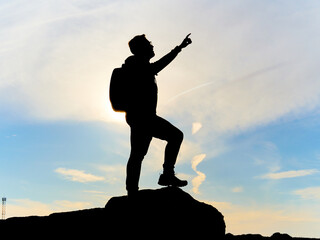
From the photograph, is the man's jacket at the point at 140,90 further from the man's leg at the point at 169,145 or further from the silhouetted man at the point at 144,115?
the man's leg at the point at 169,145

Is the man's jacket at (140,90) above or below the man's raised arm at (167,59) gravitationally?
below

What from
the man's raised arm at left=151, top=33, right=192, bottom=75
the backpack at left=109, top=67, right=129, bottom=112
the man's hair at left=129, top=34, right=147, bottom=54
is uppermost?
the man's hair at left=129, top=34, right=147, bottom=54

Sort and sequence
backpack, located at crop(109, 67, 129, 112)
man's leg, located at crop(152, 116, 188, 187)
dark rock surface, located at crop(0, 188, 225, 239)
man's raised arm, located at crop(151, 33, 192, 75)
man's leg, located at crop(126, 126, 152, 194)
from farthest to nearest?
man's raised arm, located at crop(151, 33, 192, 75)
man's leg, located at crop(152, 116, 188, 187)
man's leg, located at crop(126, 126, 152, 194)
backpack, located at crop(109, 67, 129, 112)
dark rock surface, located at crop(0, 188, 225, 239)

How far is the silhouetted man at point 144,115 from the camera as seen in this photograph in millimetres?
9234

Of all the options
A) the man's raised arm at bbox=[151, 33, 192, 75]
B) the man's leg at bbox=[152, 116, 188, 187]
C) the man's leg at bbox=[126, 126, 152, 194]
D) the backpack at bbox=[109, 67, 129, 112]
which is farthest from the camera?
the man's raised arm at bbox=[151, 33, 192, 75]

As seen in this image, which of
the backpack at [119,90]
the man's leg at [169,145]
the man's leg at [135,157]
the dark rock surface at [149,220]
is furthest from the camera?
the man's leg at [169,145]

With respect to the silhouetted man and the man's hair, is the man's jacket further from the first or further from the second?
the man's hair

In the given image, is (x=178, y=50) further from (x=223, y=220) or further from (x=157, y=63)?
(x=223, y=220)

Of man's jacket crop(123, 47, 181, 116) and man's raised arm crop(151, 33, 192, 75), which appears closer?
man's jacket crop(123, 47, 181, 116)

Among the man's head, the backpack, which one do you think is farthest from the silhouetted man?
the backpack

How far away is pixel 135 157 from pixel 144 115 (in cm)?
101

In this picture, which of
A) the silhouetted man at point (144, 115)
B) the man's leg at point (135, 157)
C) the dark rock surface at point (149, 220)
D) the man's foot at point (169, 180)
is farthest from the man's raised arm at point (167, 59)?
the dark rock surface at point (149, 220)

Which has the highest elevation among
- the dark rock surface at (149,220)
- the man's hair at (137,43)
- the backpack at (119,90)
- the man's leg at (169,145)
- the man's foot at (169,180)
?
the man's hair at (137,43)

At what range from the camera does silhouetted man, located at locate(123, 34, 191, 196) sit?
9.23 metres
